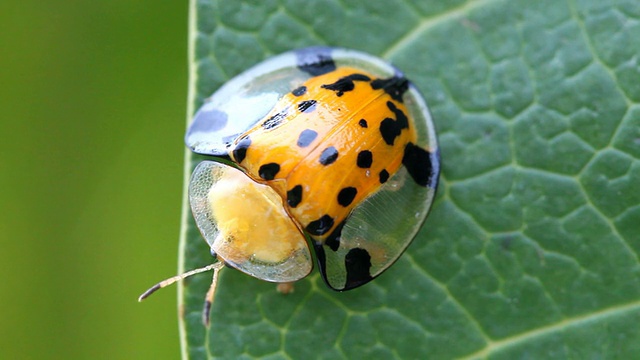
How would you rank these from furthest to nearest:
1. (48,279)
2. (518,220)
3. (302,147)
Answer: (48,279)
(518,220)
(302,147)

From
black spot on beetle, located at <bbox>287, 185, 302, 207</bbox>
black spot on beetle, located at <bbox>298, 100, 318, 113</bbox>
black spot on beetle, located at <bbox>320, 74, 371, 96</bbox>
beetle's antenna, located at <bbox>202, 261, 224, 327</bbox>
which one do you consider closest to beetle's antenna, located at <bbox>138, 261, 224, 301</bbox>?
beetle's antenna, located at <bbox>202, 261, 224, 327</bbox>

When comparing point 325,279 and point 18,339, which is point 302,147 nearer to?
point 325,279

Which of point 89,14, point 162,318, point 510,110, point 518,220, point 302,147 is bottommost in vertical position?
point 162,318

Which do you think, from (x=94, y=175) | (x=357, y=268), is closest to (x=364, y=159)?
(x=357, y=268)

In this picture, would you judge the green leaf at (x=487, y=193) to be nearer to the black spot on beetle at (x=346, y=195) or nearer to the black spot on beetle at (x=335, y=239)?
the black spot on beetle at (x=335, y=239)

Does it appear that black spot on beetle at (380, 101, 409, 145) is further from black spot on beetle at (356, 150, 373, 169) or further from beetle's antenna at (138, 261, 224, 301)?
beetle's antenna at (138, 261, 224, 301)

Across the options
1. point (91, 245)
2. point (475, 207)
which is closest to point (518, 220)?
point (475, 207)
